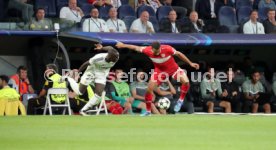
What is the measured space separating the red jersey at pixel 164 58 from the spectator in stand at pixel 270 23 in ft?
17.4

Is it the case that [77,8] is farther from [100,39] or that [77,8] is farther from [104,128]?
[104,128]

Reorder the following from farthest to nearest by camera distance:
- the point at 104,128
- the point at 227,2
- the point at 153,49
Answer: the point at 227,2 < the point at 153,49 < the point at 104,128

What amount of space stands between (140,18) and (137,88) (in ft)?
6.28

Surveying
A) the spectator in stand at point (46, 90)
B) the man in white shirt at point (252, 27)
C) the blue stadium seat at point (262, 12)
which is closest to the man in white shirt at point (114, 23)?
the spectator in stand at point (46, 90)

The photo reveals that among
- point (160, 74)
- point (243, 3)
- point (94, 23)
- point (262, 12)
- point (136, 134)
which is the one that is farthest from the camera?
point (243, 3)

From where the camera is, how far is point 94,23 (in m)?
23.9

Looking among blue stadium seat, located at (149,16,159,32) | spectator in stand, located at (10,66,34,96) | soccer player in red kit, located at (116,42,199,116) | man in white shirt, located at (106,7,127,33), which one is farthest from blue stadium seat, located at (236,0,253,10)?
spectator in stand, located at (10,66,34,96)

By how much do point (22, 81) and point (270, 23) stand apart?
7.55 m

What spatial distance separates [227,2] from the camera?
90.1 ft

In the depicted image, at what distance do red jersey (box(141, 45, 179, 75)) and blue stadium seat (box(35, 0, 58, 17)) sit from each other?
4269 mm

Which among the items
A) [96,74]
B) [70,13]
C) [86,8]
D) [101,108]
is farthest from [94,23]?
[96,74]

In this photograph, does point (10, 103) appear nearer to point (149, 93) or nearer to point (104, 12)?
point (149, 93)

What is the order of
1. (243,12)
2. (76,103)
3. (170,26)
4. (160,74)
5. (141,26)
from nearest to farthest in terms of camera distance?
(160,74) < (76,103) < (141,26) < (170,26) < (243,12)

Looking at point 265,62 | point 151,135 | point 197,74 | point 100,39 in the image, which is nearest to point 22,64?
point 100,39
